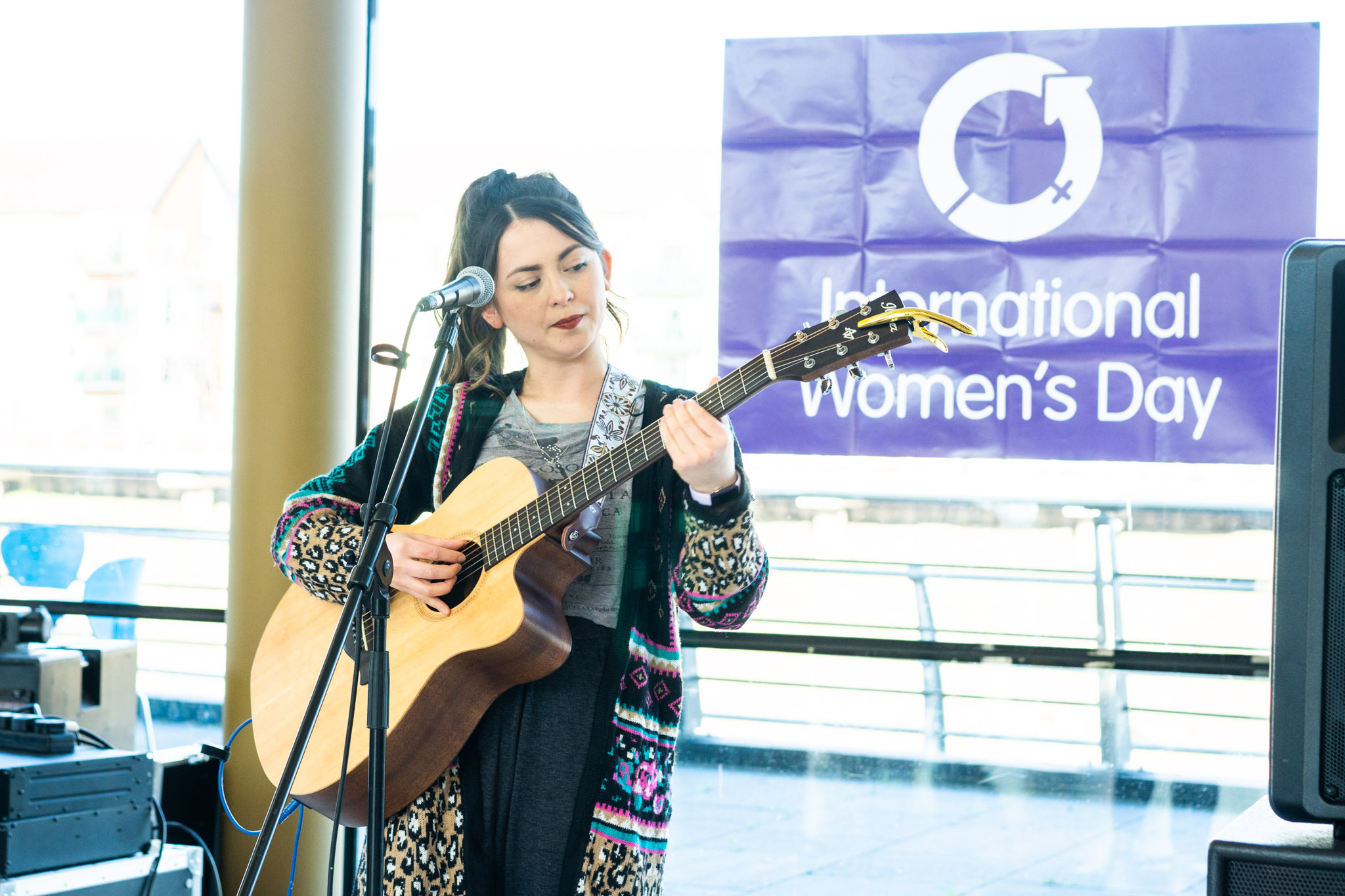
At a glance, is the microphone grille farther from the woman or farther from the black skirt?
the black skirt

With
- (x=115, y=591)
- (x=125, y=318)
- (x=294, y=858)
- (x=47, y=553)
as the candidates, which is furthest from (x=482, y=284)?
(x=47, y=553)

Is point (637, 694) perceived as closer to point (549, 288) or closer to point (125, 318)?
point (549, 288)

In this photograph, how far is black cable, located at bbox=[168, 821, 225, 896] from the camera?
2.46 metres

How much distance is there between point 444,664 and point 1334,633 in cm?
109

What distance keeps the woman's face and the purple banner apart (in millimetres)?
816

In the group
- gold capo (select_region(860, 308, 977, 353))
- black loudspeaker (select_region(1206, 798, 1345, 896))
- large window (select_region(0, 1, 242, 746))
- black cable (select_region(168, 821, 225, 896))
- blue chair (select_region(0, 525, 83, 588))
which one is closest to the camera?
black loudspeaker (select_region(1206, 798, 1345, 896))

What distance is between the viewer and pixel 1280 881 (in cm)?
84

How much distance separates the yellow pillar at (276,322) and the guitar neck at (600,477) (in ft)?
3.93

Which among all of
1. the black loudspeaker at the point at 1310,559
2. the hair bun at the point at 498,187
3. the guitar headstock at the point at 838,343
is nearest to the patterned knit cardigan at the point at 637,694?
the guitar headstock at the point at 838,343

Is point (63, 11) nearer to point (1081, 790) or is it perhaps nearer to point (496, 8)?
point (496, 8)

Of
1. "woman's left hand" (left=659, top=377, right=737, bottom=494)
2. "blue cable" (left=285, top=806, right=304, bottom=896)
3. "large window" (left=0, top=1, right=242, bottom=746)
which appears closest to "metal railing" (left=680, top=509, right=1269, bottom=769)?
"blue cable" (left=285, top=806, right=304, bottom=896)

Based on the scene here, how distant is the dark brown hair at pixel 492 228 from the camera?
167 cm

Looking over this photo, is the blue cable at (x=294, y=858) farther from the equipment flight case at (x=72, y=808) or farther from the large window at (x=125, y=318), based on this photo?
the large window at (x=125, y=318)

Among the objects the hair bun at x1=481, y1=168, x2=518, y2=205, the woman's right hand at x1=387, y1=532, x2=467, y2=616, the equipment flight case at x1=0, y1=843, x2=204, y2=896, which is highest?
the hair bun at x1=481, y1=168, x2=518, y2=205
